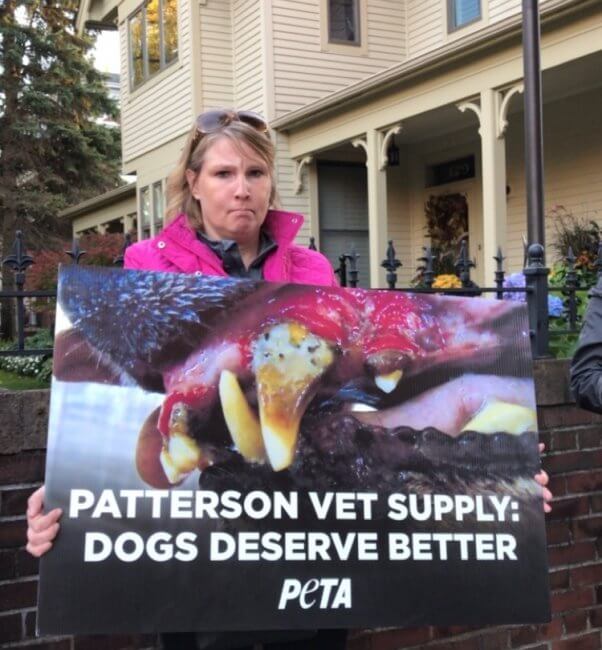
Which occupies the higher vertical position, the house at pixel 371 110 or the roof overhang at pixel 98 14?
the roof overhang at pixel 98 14

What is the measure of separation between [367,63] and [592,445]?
11.0m

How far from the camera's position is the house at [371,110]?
10273mm

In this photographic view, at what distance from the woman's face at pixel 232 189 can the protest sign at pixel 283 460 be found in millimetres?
187

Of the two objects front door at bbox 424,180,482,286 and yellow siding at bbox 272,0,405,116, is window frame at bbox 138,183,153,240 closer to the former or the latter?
yellow siding at bbox 272,0,405,116

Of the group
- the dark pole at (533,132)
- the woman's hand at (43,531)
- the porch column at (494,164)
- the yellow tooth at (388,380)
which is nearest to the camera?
the woman's hand at (43,531)

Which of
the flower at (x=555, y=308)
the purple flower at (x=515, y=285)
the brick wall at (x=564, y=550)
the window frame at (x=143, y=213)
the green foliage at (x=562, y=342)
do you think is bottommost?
the brick wall at (x=564, y=550)

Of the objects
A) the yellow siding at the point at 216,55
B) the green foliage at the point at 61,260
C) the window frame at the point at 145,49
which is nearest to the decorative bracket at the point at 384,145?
the yellow siding at the point at 216,55

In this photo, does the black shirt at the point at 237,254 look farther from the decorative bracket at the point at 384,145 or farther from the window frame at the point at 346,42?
the window frame at the point at 346,42

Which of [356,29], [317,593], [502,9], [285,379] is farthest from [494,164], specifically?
[317,593]

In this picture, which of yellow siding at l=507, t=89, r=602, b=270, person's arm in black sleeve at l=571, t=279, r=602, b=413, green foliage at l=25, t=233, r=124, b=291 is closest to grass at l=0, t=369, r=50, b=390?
green foliage at l=25, t=233, r=124, b=291

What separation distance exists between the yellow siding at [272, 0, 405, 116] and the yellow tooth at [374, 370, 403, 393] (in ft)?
37.4

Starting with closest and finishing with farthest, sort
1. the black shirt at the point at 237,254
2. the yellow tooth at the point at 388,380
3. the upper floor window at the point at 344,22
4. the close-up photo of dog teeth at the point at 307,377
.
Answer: the close-up photo of dog teeth at the point at 307,377 < the yellow tooth at the point at 388,380 < the black shirt at the point at 237,254 < the upper floor window at the point at 344,22

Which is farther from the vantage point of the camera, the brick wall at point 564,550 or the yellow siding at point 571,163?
the yellow siding at point 571,163

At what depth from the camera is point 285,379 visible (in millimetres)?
1804
